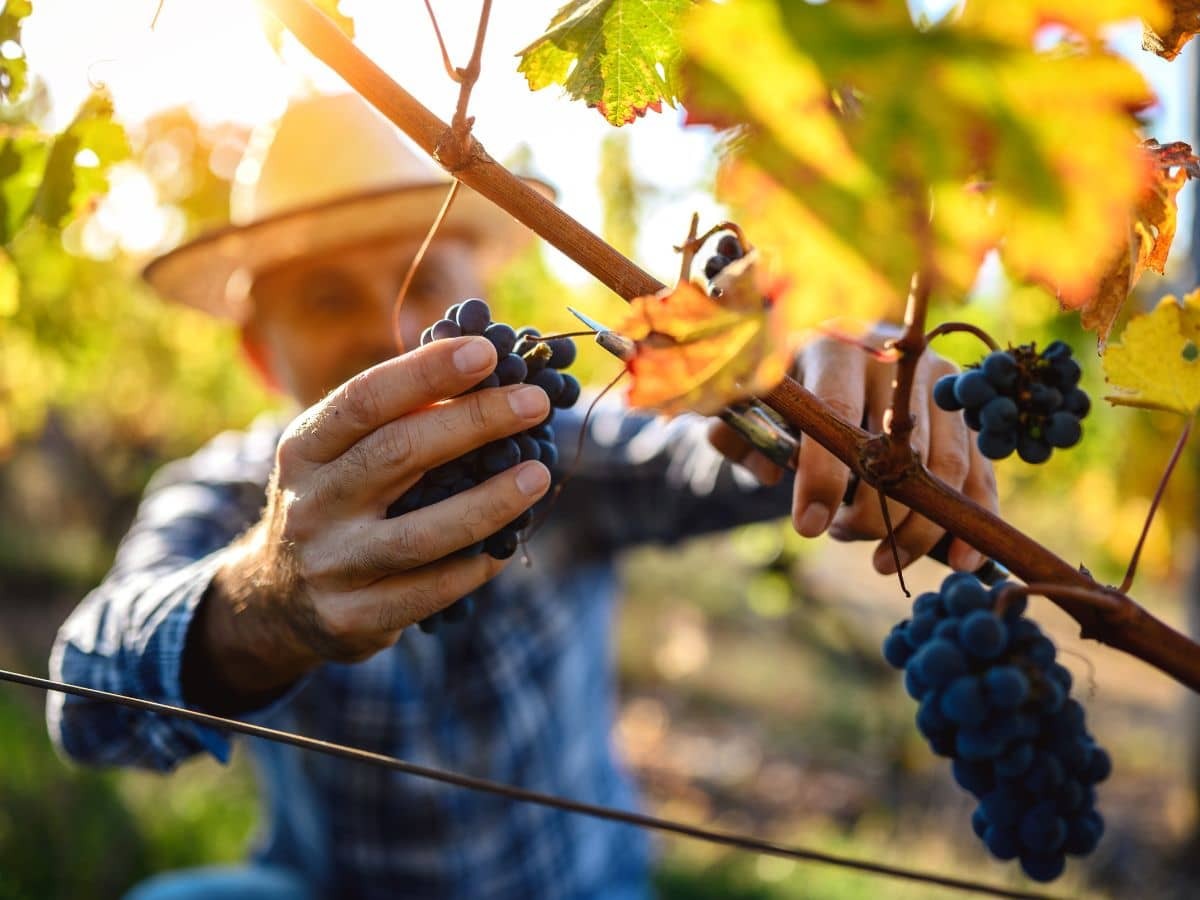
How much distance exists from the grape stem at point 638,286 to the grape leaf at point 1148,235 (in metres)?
0.18

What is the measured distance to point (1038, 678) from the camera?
0.65 meters

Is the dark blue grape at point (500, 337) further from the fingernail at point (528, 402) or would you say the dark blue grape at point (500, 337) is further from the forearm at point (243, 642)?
the forearm at point (243, 642)

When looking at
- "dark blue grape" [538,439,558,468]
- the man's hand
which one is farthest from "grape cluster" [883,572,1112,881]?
"dark blue grape" [538,439,558,468]

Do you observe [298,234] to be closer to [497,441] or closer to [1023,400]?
[497,441]

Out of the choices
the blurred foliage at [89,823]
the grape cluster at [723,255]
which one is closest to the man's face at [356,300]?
the grape cluster at [723,255]

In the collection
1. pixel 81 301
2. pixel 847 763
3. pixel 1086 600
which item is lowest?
pixel 847 763

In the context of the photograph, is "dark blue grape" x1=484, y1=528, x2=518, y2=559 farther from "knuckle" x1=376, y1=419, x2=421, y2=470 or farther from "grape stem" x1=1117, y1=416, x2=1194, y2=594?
"grape stem" x1=1117, y1=416, x2=1194, y2=594

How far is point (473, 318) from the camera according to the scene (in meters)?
0.76

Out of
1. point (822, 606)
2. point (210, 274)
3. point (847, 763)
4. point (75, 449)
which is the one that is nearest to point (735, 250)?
point (210, 274)

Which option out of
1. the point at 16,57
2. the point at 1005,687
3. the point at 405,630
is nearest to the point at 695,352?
the point at 1005,687

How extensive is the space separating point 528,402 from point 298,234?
178 cm

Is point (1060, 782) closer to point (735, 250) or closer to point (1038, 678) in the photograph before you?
point (1038, 678)

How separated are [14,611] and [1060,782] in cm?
901

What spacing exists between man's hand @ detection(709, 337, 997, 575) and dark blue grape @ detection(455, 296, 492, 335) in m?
0.29
